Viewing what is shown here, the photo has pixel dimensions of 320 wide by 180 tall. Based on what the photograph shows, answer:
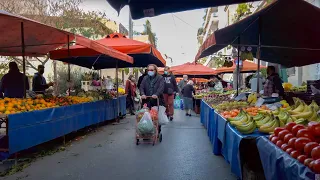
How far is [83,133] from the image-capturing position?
33.1ft

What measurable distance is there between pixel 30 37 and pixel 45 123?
3767 mm

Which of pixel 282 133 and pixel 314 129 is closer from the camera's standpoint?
pixel 314 129

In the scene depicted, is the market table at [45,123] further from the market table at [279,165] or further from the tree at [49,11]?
the tree at [49,11]

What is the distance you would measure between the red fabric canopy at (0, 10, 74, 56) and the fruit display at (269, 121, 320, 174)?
5760 millimetres

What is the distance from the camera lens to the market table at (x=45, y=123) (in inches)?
226

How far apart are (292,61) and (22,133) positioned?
958 centimetres

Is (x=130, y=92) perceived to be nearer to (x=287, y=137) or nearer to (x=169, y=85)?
(x=169, y=85)

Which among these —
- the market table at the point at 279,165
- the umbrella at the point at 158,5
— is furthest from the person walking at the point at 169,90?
the market table at the point at 279,165

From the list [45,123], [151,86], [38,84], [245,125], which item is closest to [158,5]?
[245,125]

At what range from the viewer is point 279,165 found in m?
2.80

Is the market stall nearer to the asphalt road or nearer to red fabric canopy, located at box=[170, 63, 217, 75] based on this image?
the asphalt road

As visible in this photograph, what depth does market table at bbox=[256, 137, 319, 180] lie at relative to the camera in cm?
233

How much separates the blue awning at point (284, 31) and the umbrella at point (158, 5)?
1.87 meters

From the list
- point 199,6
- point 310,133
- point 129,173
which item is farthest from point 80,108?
point 310,133
